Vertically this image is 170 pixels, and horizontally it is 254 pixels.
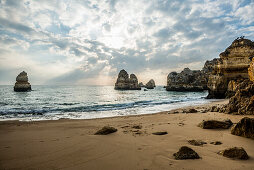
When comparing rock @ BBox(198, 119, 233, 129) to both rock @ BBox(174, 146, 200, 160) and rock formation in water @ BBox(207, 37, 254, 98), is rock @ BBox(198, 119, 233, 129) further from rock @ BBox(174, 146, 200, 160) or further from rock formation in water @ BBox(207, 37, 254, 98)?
rock formation in water @ BBox(207, 37, 254, 98)

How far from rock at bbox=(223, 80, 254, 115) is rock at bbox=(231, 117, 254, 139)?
16.0 feet

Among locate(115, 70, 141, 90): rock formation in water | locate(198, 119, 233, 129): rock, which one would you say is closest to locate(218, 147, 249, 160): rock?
locate(198, 119, 233, 129): rock

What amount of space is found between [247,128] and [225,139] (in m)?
0.95

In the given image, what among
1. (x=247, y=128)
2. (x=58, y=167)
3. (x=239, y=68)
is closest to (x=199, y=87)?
(x=239, y=68)

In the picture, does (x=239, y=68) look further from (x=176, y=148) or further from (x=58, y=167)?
(x=58, y=167)

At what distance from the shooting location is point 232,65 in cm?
2653

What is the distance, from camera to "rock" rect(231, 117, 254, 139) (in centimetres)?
483

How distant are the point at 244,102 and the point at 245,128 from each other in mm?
5645

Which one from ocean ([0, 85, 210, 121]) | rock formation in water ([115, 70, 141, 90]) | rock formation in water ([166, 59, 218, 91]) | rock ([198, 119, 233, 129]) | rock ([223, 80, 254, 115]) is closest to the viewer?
rock ([198, 119, 233, 129])

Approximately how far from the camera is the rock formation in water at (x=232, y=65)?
25312 mm

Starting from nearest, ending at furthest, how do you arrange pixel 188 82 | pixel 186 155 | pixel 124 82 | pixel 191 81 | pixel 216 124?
pixel 186 155, pixel 216 124, pixel 188 82, pixel 191 81, pixel 124 82

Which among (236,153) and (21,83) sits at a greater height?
(21,83)

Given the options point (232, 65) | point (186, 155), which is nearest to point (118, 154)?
point (186, 155)

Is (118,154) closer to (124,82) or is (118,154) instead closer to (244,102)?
(244,102)
